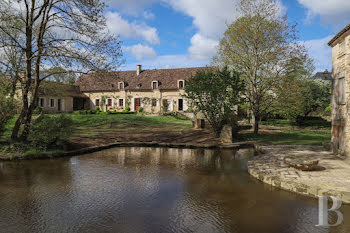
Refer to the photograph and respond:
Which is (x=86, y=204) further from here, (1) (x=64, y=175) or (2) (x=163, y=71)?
(2) (x=163, y=71)

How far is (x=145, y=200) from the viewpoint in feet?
19.1

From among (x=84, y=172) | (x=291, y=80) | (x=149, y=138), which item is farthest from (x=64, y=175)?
(x=291, y=80)

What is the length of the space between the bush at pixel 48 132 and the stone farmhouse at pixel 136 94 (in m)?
22.9

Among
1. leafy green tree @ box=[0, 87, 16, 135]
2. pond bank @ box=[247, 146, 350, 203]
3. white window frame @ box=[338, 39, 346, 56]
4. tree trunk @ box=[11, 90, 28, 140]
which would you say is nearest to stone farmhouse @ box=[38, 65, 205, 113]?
tree trunk @ box=[11, 90, 28, 140]

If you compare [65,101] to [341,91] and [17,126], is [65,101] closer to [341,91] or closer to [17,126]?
[17,126]

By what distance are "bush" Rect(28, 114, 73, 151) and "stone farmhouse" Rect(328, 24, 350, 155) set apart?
12.1 metres

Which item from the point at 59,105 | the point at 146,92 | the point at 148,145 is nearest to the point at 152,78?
the point at 146,92

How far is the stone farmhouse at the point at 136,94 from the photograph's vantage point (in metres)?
35.9

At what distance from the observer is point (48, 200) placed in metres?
5.75

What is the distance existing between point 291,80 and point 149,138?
1083 cm

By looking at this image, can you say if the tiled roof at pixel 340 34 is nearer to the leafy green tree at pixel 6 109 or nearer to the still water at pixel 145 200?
the still water at pixel 145 200

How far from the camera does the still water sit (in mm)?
4578

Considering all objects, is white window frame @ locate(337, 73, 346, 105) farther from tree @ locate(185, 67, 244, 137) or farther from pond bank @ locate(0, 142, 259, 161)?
tree @ locate(185, 67, 244, 137)

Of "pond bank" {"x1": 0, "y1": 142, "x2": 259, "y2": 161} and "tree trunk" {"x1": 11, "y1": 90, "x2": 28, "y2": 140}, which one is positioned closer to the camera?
"pond bank" {"x1": 0, "y1": 142, "x2": 259, "y2": 161}
